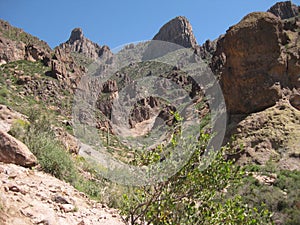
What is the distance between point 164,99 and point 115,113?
1193 centimetres

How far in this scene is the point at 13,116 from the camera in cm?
1123

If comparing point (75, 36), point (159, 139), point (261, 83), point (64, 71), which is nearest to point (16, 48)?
point (64, 71)

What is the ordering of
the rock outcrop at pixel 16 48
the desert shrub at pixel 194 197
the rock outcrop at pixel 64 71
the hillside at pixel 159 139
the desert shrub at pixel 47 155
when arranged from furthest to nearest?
Answer: the rock outcrop at pixel 16 48
the rock outcrop at pixel 64 71
the desert shrub at pixel 47 155
the hillside at pixel 159 139
the desert shrub at pixel 194 197

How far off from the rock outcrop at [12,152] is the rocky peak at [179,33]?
A: 111707mm

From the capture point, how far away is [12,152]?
279 inches

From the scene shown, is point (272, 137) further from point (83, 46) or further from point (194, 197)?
point (83, 46)

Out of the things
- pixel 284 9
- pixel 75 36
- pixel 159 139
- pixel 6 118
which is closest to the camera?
pixel 6 118

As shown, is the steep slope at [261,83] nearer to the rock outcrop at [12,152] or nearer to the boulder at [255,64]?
the boulder at [255,64]

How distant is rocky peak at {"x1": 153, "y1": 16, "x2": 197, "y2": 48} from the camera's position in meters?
118

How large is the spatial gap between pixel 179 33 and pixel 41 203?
120 m

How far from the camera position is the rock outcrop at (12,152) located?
696 cm

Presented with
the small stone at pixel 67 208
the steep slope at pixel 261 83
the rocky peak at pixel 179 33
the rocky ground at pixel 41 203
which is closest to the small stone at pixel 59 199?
the rocky ground at pixel 41 203

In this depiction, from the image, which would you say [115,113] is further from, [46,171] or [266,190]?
[46,171]

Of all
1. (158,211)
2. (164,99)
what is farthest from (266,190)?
(164,99)
